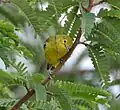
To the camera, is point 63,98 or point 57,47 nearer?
point 63,98

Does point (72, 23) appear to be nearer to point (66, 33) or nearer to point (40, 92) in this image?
point (66, 33)

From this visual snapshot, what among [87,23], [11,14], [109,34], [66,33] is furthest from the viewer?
[11,14]

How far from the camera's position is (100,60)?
3.59 feet

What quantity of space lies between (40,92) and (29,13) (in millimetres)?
171

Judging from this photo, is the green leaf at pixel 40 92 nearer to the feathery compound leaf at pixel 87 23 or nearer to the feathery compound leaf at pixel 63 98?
the feathery compound leaf at pixel 63 98

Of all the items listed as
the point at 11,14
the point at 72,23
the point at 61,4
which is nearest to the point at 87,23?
the point at 61,4

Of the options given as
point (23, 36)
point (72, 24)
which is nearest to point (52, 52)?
point (72, 24)

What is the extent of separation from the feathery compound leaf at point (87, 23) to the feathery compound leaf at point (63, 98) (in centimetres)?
14

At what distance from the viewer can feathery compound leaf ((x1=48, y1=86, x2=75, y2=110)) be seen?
2.95ft

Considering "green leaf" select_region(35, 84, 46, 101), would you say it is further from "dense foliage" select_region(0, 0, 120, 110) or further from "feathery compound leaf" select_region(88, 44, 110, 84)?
"feathery compound leaf" select_region(88, 44, 110, 84)

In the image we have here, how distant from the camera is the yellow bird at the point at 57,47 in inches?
43.9

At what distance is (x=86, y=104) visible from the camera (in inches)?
42.6

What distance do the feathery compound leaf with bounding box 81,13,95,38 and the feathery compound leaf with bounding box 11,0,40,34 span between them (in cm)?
10

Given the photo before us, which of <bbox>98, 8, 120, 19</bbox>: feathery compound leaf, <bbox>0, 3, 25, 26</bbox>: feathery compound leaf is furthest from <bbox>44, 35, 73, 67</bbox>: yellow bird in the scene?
<bbox>0, 3, 25, 26</bbox>: feathery compound leaf
